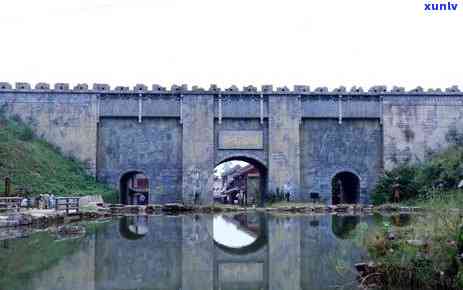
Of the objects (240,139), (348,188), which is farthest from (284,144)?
(348,188)

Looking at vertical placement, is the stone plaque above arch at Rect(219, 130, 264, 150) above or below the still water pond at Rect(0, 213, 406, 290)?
above

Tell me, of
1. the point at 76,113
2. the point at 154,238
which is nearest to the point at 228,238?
the point at 154,238

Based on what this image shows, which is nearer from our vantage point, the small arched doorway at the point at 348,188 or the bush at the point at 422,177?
the bush at the point at 422,177

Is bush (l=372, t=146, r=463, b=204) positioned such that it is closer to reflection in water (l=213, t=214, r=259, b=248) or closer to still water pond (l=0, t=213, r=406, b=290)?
reflection in water (l=213, t=214, r=259, b=248)

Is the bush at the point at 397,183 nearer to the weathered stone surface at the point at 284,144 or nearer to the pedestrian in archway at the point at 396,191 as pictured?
the pedestrian in archway at the point at 396,191

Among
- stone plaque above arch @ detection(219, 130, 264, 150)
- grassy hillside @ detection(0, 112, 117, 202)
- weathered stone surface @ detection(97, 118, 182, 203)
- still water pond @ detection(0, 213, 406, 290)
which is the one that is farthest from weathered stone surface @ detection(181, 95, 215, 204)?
still water pond @ detection(0, 213, 406, 290)

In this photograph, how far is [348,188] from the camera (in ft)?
116

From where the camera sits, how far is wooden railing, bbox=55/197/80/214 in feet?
65.8

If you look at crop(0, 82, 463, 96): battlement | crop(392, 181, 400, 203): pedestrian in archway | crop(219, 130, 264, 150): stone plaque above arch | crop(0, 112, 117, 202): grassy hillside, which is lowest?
crop(392, 181, 400, 203): pedestrian in archway

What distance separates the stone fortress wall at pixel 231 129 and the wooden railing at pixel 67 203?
9.88 m

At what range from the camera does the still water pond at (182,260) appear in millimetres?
7863

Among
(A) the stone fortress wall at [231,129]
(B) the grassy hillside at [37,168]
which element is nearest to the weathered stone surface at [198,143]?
(A) the stone fortress wall at [231,129]

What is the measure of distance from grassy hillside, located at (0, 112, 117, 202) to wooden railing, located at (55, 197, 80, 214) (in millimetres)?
2494

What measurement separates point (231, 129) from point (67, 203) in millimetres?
13870
